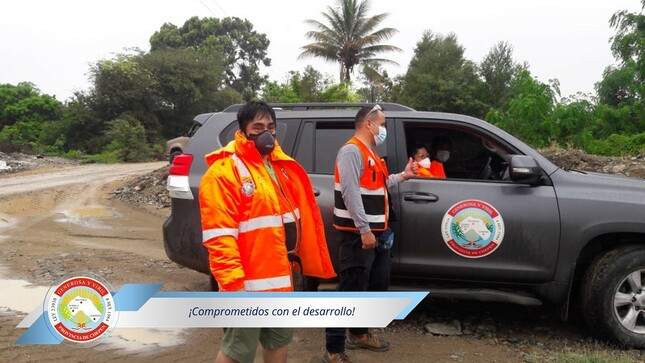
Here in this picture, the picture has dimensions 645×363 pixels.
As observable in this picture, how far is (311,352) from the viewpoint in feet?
12.1

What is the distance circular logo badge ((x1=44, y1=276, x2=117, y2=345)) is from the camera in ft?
8.09

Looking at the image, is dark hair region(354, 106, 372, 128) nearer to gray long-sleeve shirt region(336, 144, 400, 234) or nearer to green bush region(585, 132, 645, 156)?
gray long-sleeve shirt region(336, 144, 400, 234)

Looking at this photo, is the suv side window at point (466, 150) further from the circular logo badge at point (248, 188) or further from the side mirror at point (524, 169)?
the circular logo badge at point (248, 188)

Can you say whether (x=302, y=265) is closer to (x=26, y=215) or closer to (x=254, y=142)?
(x=254, y=142)

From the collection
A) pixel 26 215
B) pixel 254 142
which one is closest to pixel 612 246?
pixel 254 142

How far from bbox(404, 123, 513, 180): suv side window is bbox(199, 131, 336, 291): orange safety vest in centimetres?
208

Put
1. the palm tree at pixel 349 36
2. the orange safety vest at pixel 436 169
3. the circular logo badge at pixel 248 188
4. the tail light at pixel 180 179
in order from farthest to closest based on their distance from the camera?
the palm tree at pixel 349 36
the orange safety vest at pixel 436 169
the tail light at pixel 180 179
the circular logo badge at pixel 248 188

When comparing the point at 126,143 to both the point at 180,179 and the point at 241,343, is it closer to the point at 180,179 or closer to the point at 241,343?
the point at 180,179

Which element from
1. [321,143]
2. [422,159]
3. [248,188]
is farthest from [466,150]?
[248,188]

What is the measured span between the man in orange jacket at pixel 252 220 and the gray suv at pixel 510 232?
1364 mm

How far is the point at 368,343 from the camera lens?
11.9ft

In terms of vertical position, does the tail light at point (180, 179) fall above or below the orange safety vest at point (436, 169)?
below

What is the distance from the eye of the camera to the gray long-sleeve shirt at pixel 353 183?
10.5ft

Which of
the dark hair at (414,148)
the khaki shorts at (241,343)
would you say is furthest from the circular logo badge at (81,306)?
the dark hair at (414,148)
